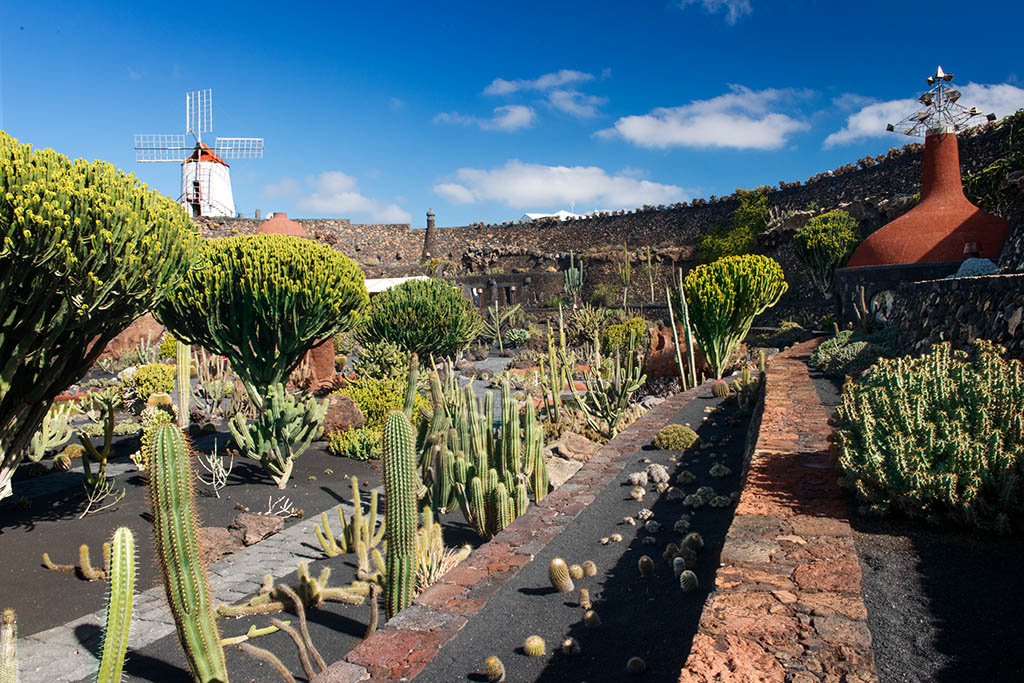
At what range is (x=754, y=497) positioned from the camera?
3.74m

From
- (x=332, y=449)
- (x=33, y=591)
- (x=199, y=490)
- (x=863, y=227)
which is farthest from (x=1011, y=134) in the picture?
(x=33, y=591)

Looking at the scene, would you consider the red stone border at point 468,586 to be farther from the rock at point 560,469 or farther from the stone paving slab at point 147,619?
the stone paving slab at point 147,619

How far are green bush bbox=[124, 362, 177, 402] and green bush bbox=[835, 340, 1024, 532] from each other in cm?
1258

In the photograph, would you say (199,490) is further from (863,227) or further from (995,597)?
(863,227)

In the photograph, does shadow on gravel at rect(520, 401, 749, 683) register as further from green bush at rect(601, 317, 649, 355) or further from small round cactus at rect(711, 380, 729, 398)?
green bush at rect(601, 317, 649, 355)

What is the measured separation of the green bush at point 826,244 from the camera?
21953mm

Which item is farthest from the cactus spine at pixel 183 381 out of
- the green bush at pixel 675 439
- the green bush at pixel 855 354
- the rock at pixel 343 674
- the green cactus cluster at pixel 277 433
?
the green bush at pixel 855 354

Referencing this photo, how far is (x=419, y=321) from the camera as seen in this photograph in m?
14.4

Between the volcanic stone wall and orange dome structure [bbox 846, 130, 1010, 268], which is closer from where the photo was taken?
the volcanic stone wall

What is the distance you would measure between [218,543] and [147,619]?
3.78ft

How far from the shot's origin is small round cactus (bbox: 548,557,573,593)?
3840 millimetres

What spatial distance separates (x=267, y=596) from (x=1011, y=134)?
22.3m

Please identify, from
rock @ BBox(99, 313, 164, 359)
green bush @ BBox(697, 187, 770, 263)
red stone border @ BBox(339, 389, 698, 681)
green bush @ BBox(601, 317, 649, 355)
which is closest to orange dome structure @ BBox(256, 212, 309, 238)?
rock @ BBox(99, 313, 164, 359)

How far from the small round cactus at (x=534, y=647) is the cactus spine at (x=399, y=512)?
→ 3.32 feet
